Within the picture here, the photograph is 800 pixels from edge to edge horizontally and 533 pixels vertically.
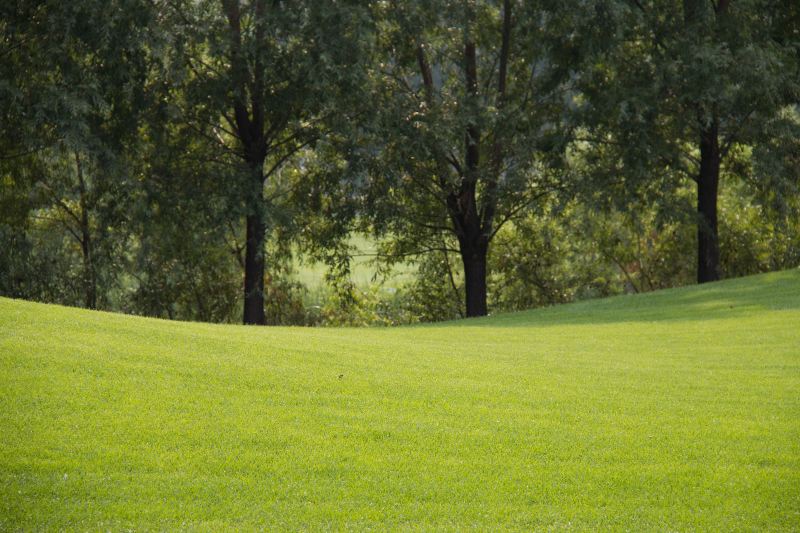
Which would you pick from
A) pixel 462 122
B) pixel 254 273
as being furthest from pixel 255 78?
pixel 462 122

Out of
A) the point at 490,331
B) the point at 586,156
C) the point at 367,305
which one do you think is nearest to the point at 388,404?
the point at 490,331

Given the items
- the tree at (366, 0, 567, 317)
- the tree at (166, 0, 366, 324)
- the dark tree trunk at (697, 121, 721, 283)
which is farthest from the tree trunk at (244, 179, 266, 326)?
the dark tree trunk at (697, 121, 721, 283)

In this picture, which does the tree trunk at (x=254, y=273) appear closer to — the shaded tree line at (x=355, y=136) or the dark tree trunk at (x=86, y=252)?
the shaded tree line at (x=355, y=136)

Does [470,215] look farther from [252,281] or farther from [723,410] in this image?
[723,410]

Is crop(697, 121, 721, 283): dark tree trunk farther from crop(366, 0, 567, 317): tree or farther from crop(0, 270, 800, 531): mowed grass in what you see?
crop(0, 270, 800, 531): mowed grass

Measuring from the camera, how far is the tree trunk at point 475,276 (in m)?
26.3

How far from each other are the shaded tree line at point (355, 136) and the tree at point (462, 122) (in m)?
0.07

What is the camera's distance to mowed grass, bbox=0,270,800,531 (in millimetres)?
6320

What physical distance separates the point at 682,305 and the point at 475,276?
8.99 metres

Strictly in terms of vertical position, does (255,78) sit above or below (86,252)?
above

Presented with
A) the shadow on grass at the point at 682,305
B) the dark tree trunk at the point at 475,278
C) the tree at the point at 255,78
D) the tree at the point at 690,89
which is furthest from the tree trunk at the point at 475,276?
the shadow on grass at the point at 682,305

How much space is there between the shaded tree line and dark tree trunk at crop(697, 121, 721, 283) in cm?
8

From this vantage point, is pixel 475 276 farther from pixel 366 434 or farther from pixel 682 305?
pixel 366 434

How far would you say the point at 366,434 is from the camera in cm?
770
